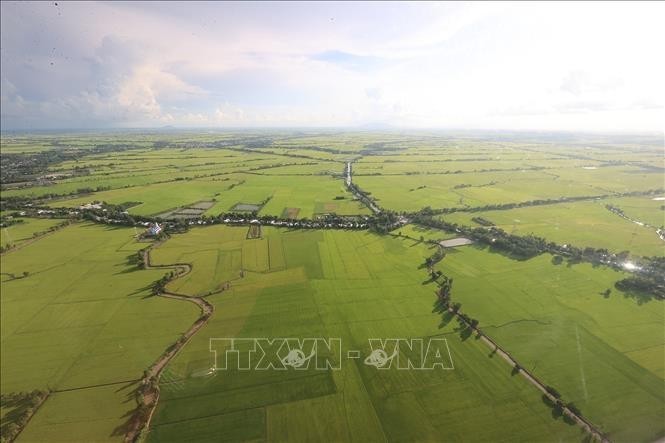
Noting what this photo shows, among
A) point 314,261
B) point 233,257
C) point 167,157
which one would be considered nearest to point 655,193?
point 314,261

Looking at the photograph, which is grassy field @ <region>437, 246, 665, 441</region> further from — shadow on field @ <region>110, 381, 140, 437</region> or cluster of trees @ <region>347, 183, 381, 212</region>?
cluster of trees @ <region>347, 183, 381, 212</region>

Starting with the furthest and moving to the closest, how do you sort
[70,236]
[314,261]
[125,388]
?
1. [70,236]
2. [314,261]
3. [125,388]

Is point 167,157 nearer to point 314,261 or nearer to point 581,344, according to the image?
point 314,261

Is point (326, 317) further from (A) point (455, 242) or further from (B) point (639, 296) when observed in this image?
(B) point (639, 296)
